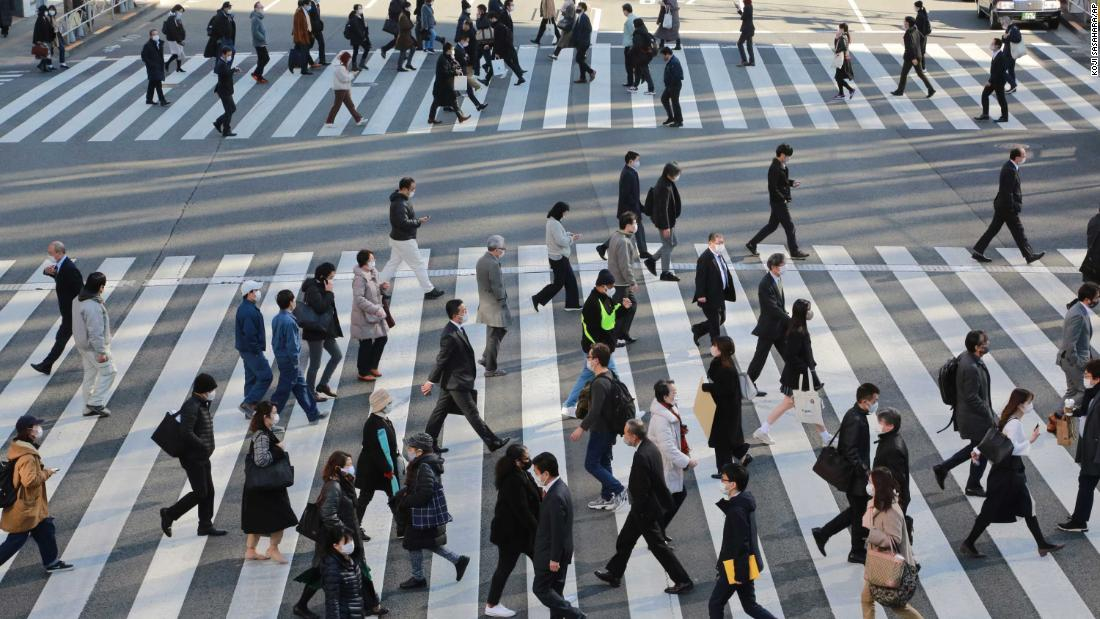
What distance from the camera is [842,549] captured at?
12.3m

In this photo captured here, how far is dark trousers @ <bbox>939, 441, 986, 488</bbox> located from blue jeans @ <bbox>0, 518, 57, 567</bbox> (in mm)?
8225

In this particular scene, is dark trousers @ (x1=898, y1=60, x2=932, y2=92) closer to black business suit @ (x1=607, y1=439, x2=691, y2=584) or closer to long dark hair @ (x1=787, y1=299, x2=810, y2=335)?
long dark hair @ (x1=787, y1=299, x2=810, y2=335)

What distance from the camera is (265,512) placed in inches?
467

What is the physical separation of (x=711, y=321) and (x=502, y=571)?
19.8ft

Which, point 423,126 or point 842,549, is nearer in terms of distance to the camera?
point 842,549

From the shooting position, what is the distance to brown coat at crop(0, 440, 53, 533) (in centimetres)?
1159

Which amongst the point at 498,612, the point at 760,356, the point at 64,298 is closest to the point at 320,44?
the point at 64,298

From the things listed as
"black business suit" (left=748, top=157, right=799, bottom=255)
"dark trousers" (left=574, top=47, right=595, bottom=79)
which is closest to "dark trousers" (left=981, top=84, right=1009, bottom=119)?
"dark trousers" (left=574, top=47, right=595, bottom=79)

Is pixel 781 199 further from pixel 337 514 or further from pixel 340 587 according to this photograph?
pixel 340 587

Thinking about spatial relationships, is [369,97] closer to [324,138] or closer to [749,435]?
[324,138]

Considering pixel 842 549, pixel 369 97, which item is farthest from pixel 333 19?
pixel 842 549

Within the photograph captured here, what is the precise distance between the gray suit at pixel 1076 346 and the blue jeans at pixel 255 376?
8.50m

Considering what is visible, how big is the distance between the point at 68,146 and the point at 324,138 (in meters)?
4.89

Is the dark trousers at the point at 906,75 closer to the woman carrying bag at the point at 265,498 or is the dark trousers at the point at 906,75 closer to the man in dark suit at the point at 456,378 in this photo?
the man in dark suit at the point at 456,378
